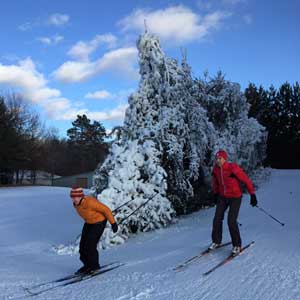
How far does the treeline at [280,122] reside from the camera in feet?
123

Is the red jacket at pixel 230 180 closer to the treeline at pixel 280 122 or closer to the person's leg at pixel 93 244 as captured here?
the person's leg at pixel 93 244

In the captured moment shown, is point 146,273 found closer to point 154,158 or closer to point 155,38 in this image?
point 154,158

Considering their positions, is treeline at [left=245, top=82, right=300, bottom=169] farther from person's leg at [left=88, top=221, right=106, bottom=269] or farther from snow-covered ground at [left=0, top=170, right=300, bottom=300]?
person's leg at [left=88, top=221, right=106, bottom=269]

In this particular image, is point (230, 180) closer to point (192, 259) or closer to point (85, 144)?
point (192, 259)

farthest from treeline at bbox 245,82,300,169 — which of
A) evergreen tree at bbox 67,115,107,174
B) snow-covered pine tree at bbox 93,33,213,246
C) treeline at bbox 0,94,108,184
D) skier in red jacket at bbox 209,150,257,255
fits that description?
evergreen tree at bbox 67,115,107,174

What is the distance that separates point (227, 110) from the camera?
19641 mm

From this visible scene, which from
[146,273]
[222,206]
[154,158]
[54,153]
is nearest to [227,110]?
[154,158]

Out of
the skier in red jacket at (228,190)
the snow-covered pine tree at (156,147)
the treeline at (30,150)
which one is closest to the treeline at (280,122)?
the treeline at (30,150)

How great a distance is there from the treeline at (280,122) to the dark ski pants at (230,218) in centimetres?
3022

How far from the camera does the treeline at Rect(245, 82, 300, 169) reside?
3734 cm

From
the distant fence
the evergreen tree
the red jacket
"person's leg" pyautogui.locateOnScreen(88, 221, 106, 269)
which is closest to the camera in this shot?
"person's leg" pyautogui.locateOnScreen(88, 221, 106, 269)

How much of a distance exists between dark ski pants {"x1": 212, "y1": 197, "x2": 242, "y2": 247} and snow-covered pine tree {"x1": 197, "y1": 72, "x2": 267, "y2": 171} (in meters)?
10.2

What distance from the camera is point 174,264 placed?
7.00m

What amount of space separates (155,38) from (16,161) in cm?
3111
